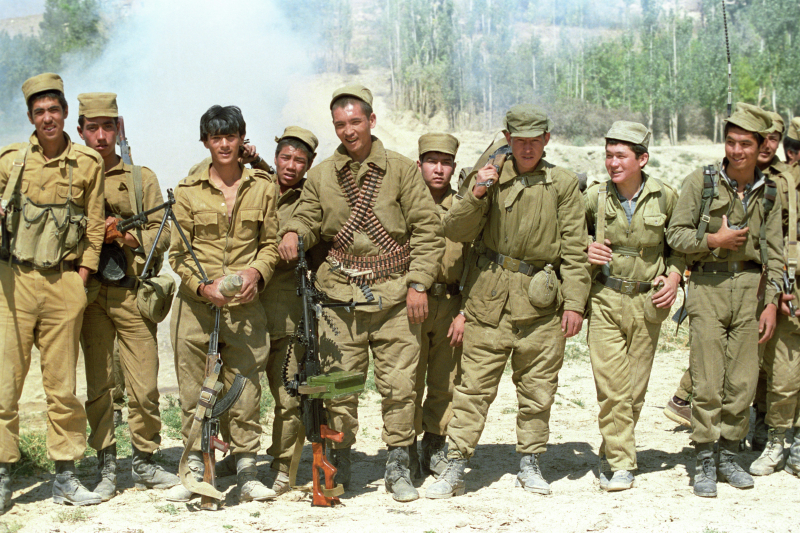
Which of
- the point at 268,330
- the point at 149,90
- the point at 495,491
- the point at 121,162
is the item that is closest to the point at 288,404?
the point at 268,330

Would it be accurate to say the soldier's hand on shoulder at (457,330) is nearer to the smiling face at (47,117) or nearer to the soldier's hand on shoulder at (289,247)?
the soldier's hand on shoulder at (289,247)

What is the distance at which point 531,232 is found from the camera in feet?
18.1

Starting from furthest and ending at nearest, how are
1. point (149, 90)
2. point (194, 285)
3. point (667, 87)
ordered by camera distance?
point (667, 87) < point (149, 90) < point (194, 285)

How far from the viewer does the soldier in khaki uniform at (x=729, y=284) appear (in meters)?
5.55

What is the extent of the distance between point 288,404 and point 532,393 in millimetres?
1807

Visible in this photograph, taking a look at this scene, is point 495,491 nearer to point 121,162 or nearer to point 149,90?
point 121,162

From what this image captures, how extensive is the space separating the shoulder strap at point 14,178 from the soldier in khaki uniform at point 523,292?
9.44ft

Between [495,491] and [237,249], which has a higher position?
[237,249]

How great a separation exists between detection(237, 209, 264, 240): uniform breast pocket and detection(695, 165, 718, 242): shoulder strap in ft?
10.1

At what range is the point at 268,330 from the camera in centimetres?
576

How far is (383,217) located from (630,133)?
6.17ft

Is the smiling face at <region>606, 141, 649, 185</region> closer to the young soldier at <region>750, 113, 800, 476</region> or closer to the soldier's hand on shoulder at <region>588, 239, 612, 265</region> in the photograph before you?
the soldier's hand on shoulder at <region>588, 239, 612, 265</region>

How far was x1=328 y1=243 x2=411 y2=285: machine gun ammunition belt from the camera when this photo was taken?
219 inches

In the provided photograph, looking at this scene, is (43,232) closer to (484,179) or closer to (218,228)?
(218,228)
